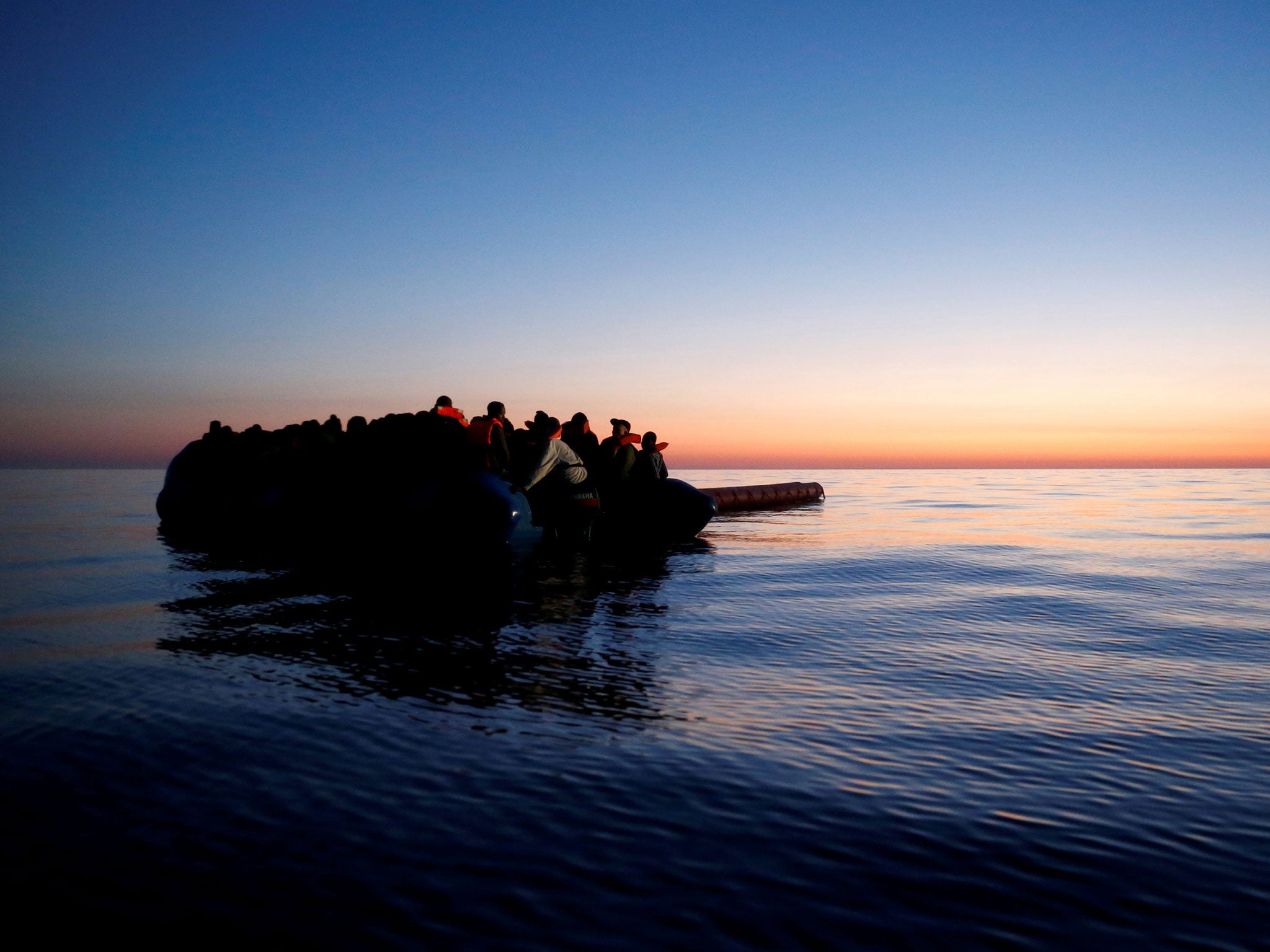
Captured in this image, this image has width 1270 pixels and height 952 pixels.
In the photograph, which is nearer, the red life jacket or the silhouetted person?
the silhouetted person

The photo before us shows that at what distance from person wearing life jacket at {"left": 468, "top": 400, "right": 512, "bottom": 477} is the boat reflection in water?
6.50ft

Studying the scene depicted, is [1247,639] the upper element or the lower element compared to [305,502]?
lower

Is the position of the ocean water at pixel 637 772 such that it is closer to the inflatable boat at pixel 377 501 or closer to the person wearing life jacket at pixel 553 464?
the inflatable boat at pixel 377 501

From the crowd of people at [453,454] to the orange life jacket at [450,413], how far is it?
27 millimetres

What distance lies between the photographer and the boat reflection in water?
664cm

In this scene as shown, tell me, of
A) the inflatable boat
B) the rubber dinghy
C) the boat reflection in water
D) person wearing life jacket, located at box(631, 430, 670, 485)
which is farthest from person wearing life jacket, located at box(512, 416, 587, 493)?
person wearing life jacket, located at box(631, 430, 670, 485)

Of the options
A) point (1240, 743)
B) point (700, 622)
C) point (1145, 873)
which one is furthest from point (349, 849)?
point (700, 622)

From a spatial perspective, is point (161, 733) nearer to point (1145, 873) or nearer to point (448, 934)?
point (448, 934)

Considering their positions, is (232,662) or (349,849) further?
(232,662)

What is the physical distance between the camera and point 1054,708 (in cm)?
613

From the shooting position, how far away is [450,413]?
1723 cm

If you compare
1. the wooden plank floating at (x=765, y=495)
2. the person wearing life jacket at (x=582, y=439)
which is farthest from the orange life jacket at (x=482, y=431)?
the wooden plank floating at (x=765, y=495)

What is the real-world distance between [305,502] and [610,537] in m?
7.67

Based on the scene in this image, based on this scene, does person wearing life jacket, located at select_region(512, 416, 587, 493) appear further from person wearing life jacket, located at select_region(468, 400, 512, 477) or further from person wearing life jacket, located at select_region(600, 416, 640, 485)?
person wearing life jacket, located at select_region(600, 416, 640, 485)
